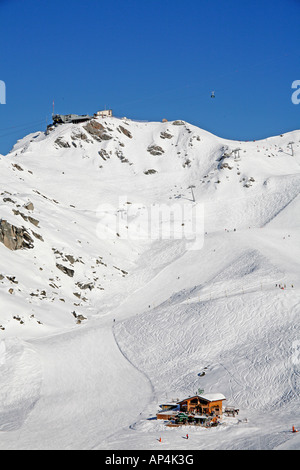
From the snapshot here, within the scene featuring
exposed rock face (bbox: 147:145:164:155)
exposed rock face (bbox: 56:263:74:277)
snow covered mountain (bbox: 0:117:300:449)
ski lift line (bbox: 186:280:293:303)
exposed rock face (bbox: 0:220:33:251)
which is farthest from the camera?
exposed rock face (bbox: 147:145:164:155)

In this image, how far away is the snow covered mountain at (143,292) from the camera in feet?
119

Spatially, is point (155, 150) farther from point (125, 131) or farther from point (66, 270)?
point (66, 270)

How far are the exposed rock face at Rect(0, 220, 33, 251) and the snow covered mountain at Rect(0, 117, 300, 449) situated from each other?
0.21 m

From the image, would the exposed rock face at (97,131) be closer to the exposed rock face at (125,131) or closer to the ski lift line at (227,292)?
Result: the exposed rock face at (125,131)

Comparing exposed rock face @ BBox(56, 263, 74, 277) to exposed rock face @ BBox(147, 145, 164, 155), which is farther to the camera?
exposed rock face @ BBox(147, 145, 164, 155)

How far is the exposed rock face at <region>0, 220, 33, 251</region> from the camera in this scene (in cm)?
7069

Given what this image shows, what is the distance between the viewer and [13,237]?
71375 mm

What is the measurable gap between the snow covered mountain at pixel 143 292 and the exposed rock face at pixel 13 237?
0.21 metres

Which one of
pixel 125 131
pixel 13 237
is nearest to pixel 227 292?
pixel 13 237

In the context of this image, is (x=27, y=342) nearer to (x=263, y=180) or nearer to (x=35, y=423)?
(x=35, y=423)

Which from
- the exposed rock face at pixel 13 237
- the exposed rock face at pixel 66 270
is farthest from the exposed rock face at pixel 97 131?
the exposed rock face at pixel 66 270

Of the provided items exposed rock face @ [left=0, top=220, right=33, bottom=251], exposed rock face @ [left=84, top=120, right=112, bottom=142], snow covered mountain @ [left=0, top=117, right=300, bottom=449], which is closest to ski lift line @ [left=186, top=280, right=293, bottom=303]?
snow covered mountain @ [left=0, top=117, right=300, bottom=449]

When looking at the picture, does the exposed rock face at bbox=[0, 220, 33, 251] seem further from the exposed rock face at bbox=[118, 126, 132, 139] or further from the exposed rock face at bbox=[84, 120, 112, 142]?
the exposed rock face at bbox=[118, 126, 132, 139]
